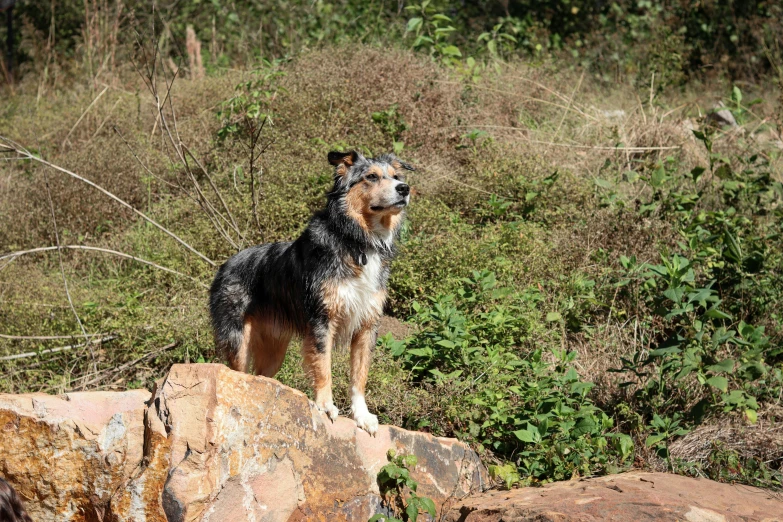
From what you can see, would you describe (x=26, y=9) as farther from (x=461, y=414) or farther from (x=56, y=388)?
(x=461, y=414)

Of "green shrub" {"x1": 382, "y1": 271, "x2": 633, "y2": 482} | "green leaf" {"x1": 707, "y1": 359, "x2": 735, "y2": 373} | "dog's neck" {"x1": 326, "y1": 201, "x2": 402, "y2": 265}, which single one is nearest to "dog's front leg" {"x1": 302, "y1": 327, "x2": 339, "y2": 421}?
"dog's neck" {"x1": 326, "y1": 201, "x2": 402, "y2": 265}

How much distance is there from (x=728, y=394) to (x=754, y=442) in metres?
0.38

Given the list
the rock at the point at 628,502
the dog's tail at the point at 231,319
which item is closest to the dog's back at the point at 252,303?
the dog's tail at the point at 231,319

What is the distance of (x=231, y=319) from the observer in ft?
18.8

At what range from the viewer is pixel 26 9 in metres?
14.1

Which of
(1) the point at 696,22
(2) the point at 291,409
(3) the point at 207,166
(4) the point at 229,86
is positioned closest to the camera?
(2) the point at 291,409

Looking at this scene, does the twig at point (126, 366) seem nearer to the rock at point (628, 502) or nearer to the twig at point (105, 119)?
the rock at point (628, 502)

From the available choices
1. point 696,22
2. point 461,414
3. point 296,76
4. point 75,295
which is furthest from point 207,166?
point 696,22

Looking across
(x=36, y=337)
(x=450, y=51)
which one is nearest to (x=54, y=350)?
(x=36, y=337)

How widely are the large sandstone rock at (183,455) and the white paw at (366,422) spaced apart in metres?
0.25

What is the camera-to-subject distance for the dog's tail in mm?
5688

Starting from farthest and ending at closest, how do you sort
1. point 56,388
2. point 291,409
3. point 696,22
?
point 696,22 < point 56,388 < point 291,409

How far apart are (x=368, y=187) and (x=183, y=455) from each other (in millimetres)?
2052

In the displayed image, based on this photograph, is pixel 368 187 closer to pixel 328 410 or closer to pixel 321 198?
pixel 328 410
